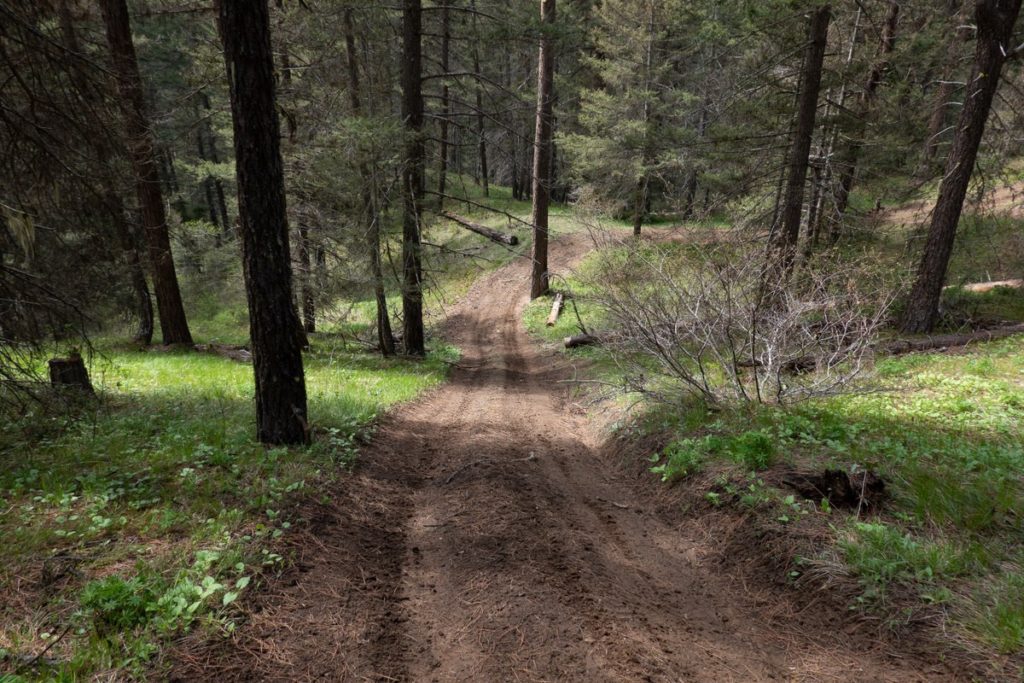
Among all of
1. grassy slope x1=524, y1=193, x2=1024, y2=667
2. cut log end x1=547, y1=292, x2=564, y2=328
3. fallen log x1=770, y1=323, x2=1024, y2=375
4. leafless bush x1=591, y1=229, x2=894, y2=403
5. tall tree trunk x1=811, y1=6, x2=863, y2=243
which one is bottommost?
cut log end x1=547, y1=292, x2=564, y2=328

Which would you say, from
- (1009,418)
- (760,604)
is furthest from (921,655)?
(1009,418)

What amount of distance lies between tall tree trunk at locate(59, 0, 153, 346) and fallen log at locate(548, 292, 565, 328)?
12.6 metres

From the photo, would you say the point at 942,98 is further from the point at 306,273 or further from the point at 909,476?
the point at 306,273

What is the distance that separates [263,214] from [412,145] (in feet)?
24.1

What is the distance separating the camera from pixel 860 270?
643 centimetres

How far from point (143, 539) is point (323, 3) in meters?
13.4

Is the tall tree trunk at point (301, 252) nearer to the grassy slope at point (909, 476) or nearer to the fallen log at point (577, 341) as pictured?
the fallen log at point (577, 341)

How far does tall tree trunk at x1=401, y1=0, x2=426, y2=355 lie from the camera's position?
11.6 m

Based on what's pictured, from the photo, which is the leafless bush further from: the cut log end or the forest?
the cut log end

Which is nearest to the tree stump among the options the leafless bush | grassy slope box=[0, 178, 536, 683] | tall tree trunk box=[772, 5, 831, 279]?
grassy slope box=[0, 178, 536, 683]

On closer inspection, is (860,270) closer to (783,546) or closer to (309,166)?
(783,546)

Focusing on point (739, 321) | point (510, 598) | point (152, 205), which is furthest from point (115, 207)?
point (739, 321)

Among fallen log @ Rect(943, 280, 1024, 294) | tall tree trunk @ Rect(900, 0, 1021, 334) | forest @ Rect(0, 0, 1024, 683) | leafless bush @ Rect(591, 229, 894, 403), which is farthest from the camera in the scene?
fallen log @ Rect(943, 280, 1024, 294)

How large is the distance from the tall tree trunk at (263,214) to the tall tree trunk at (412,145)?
21.7 ft
